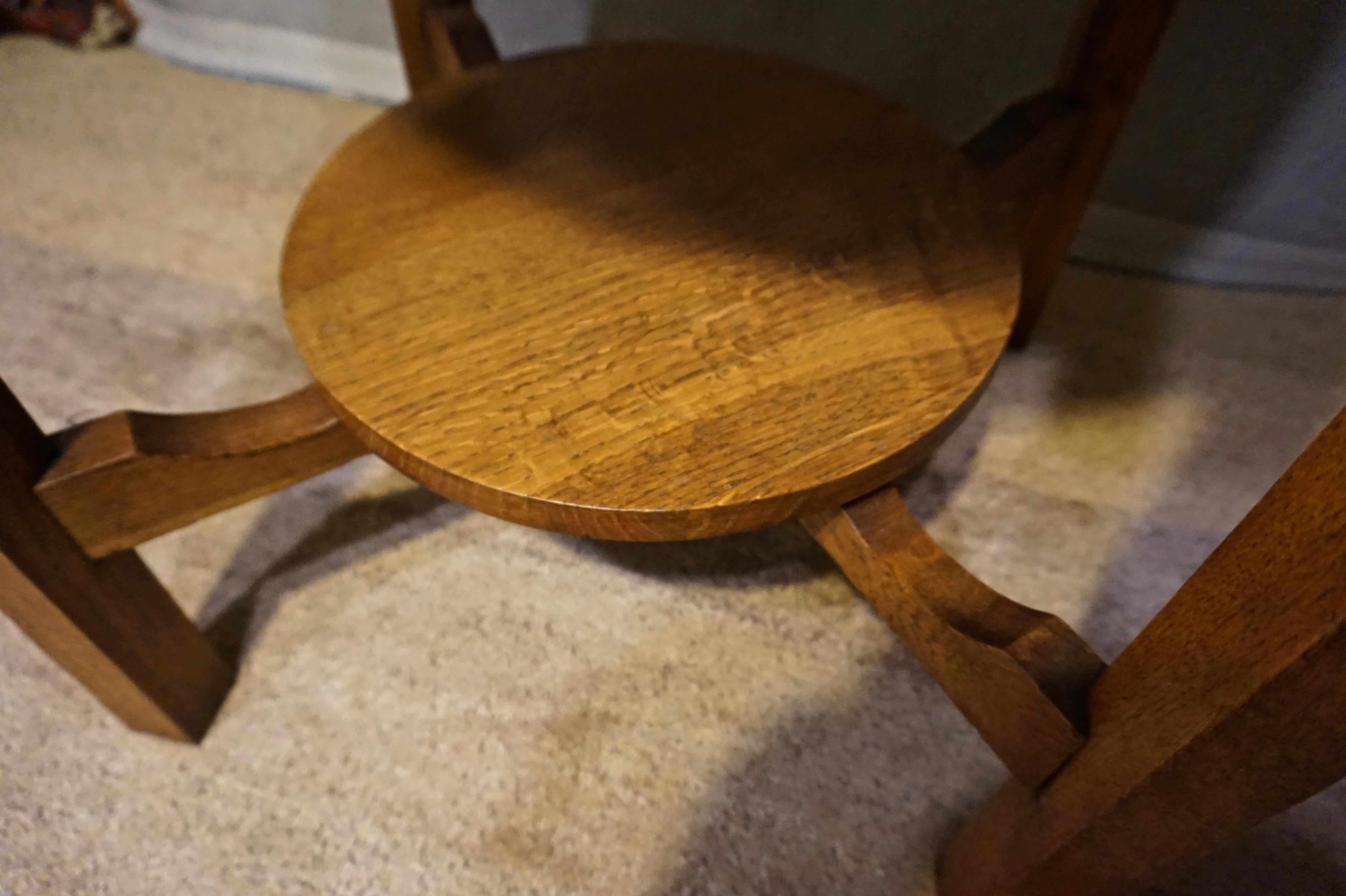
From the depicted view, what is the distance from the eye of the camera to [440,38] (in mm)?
694

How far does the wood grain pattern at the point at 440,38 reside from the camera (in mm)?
673

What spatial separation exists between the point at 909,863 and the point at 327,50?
3.95ft

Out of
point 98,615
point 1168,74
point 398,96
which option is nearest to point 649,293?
point 98,615

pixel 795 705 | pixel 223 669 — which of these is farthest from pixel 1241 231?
pixel 223 669

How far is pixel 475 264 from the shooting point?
47cm

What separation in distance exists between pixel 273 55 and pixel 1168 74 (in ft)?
3.72

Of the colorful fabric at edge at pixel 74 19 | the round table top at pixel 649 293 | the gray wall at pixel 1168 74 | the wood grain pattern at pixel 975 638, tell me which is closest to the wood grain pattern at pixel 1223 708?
the wood grain pattern at pixel 975 638

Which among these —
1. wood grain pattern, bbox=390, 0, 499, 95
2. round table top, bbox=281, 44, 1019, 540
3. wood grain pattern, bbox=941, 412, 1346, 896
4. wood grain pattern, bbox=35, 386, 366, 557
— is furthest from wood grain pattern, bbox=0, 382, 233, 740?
wood grain pattern, bbox=941, 412, 1346, 896

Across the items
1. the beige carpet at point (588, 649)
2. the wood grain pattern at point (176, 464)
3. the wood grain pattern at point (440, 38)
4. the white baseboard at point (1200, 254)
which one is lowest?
the beige carpet at point (588, 649)

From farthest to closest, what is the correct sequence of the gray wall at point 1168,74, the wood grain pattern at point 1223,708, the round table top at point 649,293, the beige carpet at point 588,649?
the gray wall at point 1168,74
the beige carpet at point 588,649
the round table top at point 649,293
the wood grain pattern at point 1223,708

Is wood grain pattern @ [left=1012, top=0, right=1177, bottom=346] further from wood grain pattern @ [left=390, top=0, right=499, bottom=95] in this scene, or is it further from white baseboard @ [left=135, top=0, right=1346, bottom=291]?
wood grain pattern @ [left=390, top=0, right=499, bottom=95]

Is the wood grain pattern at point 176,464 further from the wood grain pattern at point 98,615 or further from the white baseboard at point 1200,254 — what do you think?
the white baseboard at point 1200,254

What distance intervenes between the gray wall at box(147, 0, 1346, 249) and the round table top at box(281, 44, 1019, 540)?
0.38 m

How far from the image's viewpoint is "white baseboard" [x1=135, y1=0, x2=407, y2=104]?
3.81 feet
